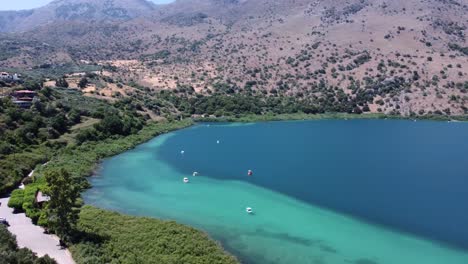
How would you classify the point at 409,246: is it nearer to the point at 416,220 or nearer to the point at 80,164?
the point at 416,220

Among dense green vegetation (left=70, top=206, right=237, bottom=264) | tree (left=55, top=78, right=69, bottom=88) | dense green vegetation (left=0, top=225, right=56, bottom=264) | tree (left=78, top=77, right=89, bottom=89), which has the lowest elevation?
tree (left=78, top=77, right=89, bottom=89)

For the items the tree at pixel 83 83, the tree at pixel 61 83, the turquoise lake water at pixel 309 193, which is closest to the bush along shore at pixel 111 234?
the turquoise lake water at pixel 309 193

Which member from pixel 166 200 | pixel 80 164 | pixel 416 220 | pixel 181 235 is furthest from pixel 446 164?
pixel 80 164

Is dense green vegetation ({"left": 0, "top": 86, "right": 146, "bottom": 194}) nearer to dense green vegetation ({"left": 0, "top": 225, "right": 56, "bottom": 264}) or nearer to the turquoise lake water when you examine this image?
the turquoise lake water

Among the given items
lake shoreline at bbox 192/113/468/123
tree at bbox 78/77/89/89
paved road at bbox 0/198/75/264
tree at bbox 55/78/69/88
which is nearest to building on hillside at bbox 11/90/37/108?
tree at bbox 55/78/69/88

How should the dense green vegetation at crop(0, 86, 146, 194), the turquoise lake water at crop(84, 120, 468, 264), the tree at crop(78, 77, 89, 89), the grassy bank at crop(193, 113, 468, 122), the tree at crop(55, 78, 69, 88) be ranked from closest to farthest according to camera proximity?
the turquoise lake water at crop(84, 120, 468, 264)
the dense green vegetation at crop(0, 86, 146, 194)
the tree at crop(55, 78, 69, 88)
the tree at crop(78, 77, 89, 89)
the grassy bank at crop(193, 113, 468, 122)

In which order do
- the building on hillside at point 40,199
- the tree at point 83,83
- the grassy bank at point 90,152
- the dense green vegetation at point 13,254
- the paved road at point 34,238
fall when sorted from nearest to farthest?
the dense green vegetation at point 13,254 < the paved road at point 34,238 < the building on hillside at point 40,199 < the grassy bank at point 90,152 < the tree at point 83,83

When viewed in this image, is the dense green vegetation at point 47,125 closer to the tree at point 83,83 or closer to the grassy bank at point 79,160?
the grassy bank at point 79,160
